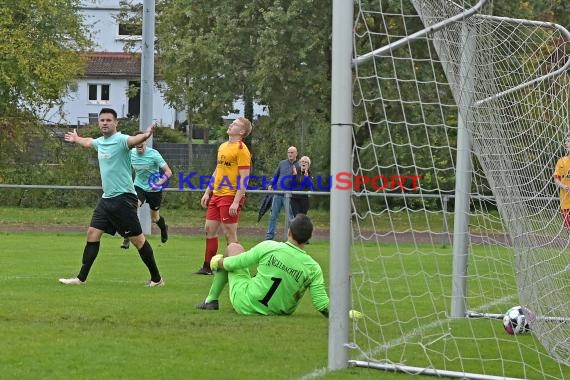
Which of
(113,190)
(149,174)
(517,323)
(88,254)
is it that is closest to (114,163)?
(113,190)

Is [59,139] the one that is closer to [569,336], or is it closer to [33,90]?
[33,90]

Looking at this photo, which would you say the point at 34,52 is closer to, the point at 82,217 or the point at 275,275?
the point at 82,217

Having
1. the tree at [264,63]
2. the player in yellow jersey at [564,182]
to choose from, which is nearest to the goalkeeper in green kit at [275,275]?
the player in yellow jersey at [564,182]

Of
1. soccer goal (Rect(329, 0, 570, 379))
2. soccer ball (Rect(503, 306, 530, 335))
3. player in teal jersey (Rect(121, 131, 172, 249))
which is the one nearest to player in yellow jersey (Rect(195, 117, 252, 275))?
soccer goal (Rect(329, 0, 570, 379))

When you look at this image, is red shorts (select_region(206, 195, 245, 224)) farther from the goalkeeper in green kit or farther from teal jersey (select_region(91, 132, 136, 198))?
the goalkeeper in green kit

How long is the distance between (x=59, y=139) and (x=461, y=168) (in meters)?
24.0

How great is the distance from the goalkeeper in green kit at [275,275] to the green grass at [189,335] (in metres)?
0.18

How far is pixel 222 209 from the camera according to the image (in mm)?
13031

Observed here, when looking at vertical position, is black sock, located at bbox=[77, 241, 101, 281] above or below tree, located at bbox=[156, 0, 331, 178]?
below

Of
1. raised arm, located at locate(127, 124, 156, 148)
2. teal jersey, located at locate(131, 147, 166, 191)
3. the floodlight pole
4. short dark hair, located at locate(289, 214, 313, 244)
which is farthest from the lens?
the floodlight pole

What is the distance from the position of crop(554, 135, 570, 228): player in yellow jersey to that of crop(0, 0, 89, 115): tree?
2117 cm

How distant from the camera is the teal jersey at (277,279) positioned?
9.17 metres

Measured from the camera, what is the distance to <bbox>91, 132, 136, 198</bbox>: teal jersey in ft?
38.0

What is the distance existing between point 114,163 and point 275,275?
3.12 metres
